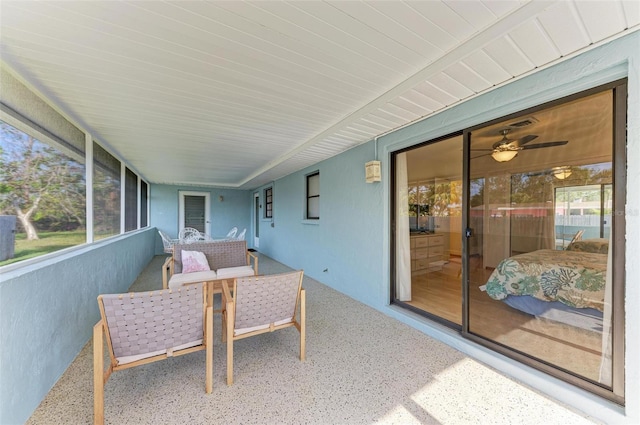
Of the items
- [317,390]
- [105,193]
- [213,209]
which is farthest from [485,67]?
[213,209]

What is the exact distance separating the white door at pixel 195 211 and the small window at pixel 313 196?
5227 mm

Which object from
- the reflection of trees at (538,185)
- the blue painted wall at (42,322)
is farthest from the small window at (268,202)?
the reflection of trees at (538,185)

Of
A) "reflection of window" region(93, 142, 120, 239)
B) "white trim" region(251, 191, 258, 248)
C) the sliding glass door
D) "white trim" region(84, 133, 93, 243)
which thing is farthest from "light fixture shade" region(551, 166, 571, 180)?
"white trim" region(251, 191, 258, 248)

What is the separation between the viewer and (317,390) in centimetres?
179

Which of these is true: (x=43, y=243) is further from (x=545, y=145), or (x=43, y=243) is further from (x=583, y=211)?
(x=545, y=145)

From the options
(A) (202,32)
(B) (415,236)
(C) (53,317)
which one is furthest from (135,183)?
(B) (415,236)

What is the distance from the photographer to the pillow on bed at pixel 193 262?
11.4 ft

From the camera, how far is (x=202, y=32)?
1.47m

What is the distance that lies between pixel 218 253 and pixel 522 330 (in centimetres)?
408

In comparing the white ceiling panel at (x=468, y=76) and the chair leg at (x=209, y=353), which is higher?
the white ceiling panel at (x=468, y=76)

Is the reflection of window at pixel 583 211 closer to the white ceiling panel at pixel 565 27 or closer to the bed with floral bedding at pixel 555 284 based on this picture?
the bed with floral bedding at pixel 555 284

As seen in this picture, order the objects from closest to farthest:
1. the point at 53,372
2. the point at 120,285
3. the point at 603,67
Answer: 1. the point at 603,67
2. the point at 53,372
3. the point at 120,285

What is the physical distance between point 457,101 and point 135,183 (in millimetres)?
6780

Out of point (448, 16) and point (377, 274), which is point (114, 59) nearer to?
point (448, 16)
